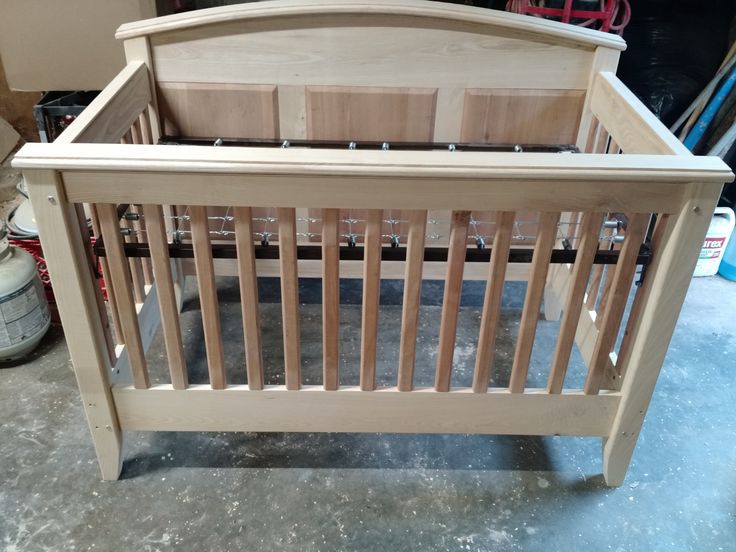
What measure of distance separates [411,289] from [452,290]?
0.08 metres

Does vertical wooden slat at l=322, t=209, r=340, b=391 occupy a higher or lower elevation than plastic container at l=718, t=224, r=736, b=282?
higher

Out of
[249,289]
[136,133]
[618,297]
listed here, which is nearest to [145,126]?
[136,133]

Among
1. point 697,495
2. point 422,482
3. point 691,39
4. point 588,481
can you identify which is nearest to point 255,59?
point 422,482

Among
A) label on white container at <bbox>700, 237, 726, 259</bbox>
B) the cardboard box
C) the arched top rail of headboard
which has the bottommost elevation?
label on white container at <bbox>700, 237, 726, 259</bbox>

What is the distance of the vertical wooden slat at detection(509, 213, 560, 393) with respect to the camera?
1.18m

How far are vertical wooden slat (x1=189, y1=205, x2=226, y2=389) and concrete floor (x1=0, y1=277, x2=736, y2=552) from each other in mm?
277

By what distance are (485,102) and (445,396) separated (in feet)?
2.66

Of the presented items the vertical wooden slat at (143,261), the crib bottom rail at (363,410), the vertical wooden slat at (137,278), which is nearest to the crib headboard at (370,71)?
the vertical wooden slat at (143,261)

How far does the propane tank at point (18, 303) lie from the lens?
167 cm

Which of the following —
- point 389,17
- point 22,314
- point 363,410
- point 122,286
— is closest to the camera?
point 122,286

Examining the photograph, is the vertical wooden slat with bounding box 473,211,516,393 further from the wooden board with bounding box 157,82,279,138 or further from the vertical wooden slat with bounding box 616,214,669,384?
the wooden board with bounding box 157,82,279,138

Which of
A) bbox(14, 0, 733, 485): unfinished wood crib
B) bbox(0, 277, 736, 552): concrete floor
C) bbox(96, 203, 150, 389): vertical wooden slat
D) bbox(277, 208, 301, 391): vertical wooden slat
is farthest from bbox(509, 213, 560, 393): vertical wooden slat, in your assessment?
bbox(96, 203, 150, 389): vertical wooden slat

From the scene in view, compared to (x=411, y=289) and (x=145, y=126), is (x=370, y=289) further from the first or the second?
(x=145, y=126)

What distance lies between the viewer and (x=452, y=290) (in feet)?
4.09
